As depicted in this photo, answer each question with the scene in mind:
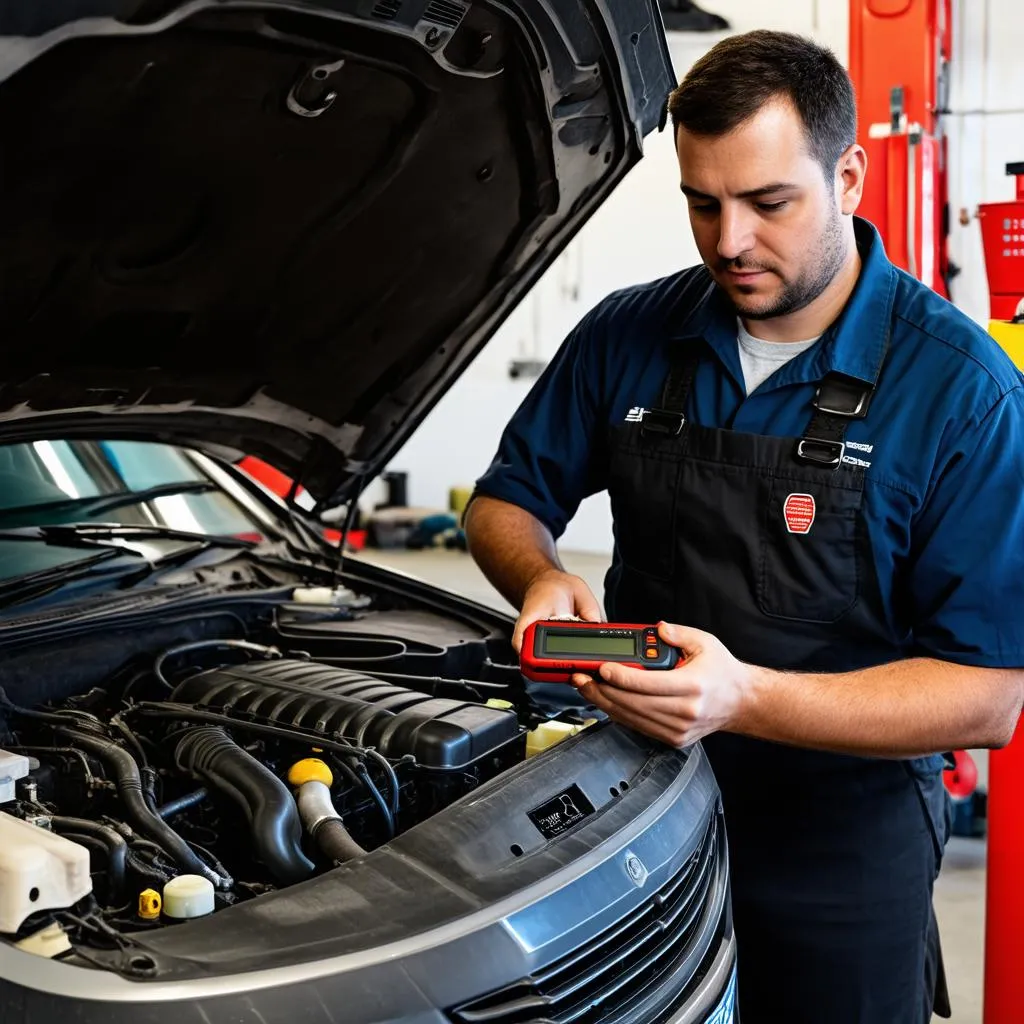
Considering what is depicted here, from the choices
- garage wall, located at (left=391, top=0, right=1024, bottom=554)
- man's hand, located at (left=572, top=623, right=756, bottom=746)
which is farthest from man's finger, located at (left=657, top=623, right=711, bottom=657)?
→ garage wall, located at (left=391, top=0, right=1024, bottom=554)

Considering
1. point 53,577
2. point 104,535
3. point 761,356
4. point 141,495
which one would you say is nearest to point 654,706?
point 761,356

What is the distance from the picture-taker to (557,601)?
Result: 1653mm

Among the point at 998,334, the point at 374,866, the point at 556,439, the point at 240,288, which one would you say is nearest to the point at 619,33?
the point at 556,439

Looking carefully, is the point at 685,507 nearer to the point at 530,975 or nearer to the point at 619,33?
the point at 619,33

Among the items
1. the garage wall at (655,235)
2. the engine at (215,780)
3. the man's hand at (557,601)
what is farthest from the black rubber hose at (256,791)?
the garage wall at (655,235)

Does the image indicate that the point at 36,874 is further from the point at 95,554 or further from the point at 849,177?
the point at 849,177

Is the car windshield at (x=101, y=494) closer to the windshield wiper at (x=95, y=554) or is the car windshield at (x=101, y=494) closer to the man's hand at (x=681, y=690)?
the windshield wiper at (x=95, y=554)

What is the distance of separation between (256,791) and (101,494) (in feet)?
Answer: 3.35

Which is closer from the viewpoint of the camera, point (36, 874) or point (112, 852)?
point (36, 874)

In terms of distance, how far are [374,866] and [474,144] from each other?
1.12 metres

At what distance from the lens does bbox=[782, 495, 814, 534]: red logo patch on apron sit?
1.63 m

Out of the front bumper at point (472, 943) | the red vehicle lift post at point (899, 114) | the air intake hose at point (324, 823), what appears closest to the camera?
the front bumper at point (472, 943)

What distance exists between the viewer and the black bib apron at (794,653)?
1643 mm

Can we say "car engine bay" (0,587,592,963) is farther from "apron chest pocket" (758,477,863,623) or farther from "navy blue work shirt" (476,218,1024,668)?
"navy blue work shirt" (476,218,1024,668)
